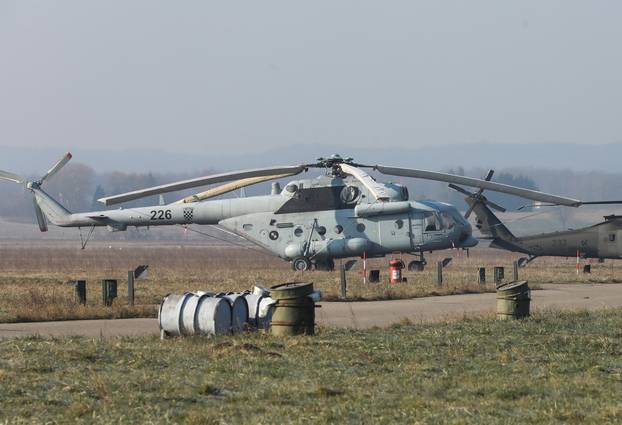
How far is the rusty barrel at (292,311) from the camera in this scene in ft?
61.8

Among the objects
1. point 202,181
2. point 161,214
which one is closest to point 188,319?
point 202,181

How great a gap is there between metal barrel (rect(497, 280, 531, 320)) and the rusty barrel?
16.5 feet

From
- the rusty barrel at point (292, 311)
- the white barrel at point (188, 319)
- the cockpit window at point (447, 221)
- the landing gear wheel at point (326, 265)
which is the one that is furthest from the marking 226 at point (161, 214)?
the white barrel at point (188, 319)

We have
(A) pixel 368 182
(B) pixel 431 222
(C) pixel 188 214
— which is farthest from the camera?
(C) pixel 188 214

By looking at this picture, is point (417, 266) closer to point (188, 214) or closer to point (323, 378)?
point (188, 214)

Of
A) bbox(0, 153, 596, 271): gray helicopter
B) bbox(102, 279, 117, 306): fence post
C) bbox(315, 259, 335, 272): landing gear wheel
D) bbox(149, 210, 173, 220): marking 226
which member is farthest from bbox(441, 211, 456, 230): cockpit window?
bbox(102, 279, 117, 306): fence post

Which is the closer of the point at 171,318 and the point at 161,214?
the point at 171,318

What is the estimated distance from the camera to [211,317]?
1823cm

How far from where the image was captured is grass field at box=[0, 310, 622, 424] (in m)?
11.6

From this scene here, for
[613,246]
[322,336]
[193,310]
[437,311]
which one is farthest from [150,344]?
[613,246]

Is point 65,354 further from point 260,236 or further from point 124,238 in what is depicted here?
point 124,238

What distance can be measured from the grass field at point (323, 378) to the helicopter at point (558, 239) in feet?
102

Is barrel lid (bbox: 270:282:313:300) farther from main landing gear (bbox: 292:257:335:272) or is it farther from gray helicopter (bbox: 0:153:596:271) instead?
main landing gear (bbox: 292:257:335:272)

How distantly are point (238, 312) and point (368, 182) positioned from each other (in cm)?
2090
